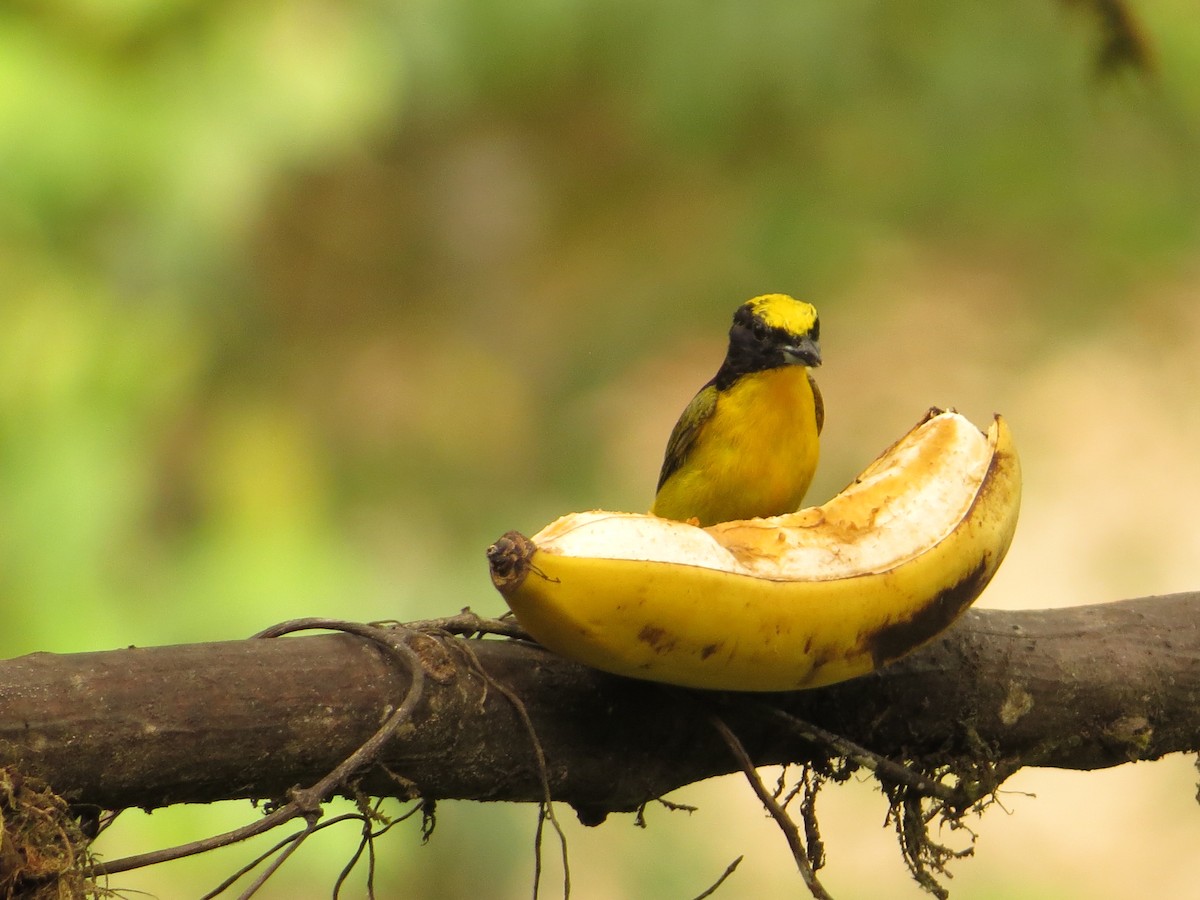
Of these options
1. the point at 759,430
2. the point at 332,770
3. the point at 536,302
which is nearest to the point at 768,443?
the point at 759,430

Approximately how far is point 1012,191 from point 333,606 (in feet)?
10.9

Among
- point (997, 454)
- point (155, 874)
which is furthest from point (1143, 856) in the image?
point (997, 454)

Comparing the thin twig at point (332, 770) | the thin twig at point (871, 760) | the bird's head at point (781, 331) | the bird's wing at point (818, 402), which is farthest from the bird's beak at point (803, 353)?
the thin twig at point (332, 770)

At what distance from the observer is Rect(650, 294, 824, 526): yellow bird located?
2.21m

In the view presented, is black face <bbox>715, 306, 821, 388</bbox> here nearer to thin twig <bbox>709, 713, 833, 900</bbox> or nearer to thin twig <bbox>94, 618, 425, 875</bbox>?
thin twig <bbox>709, 713, 833, 900</bbox>

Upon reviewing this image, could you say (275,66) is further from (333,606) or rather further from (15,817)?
(15,817)

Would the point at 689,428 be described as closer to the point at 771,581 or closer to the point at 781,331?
the point at 781,331

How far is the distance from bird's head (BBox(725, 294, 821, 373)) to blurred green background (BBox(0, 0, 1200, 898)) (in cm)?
199

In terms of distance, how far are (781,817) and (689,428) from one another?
104cm

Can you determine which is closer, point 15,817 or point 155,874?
point 15,817

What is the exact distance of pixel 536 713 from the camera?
147 cm

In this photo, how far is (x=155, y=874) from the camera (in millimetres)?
4250

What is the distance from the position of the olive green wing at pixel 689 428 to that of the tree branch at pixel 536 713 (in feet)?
2.42

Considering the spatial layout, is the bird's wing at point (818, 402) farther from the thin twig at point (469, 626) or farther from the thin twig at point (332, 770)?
the thin twig at point (332, 770)
